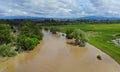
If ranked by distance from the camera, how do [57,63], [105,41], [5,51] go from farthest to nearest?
[105,41] → [5,51] → [57,63]

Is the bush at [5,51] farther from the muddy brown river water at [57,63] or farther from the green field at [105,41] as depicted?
the green field at [105,41]

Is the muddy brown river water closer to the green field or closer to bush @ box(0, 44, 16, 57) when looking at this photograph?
bush @ box(0, 44, 16, 57)

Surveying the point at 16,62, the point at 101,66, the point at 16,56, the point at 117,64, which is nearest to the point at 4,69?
the point at 16,62

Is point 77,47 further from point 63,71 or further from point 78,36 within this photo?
point 63,71

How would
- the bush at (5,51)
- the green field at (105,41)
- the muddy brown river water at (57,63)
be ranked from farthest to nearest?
1. the green field at (105,41)
2. the bush at (5,51)
3. the muddy brown river water at (57,63)

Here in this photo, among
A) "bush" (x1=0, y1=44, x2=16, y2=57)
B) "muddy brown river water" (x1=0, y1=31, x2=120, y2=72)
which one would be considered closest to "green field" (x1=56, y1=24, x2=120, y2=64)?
"muddy brown river water" (x1=0, y1=31, x2=120, y2=72)

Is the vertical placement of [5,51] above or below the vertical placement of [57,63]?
above

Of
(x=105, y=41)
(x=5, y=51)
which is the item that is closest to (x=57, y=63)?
(x=5, y=51)

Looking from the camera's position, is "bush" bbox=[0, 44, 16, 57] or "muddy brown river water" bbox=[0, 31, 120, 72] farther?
"bush" bbox=[0, 44, 16, 57]

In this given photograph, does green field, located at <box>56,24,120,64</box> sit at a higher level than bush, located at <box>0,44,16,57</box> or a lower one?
lower

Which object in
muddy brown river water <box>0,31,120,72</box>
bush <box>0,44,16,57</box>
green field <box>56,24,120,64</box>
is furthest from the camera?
green field <box>56,24,120,64</box>

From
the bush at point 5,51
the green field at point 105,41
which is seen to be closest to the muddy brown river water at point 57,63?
the bush at point 5,51

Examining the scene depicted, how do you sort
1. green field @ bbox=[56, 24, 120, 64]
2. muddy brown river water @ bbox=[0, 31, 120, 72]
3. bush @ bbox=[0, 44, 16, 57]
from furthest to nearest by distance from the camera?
green field @ bbox=[56, 24, 120, 64] → bush @ bbox=[0, 44, 16, 57] → muddy brown river water @ bbox=[0, 31, 120, 72]

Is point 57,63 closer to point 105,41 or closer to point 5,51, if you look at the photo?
point 5,51
